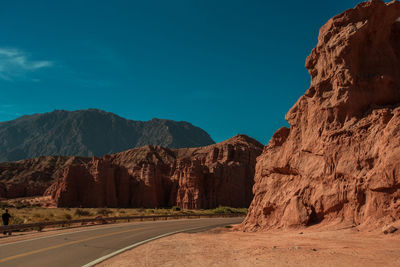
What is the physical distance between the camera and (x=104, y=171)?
7344 centimetres

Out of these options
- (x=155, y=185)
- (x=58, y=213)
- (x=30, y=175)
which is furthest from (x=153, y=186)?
(x=30, y=175)

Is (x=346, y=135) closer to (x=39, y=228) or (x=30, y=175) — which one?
(x=39, y=228)

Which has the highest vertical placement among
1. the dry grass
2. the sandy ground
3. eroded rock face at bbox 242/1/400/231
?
eroded rock face at bbox 242/1/400/231

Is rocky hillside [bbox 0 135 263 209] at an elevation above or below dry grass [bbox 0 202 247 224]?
above

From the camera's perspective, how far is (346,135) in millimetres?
15133

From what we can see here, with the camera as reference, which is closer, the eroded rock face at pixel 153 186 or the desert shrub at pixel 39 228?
the desert shrub at pixel 39 228

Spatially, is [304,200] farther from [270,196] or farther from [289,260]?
[289,260]

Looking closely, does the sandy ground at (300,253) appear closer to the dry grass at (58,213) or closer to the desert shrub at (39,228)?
the desert shrub at (39,228)

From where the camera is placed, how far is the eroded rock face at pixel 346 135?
518 inches

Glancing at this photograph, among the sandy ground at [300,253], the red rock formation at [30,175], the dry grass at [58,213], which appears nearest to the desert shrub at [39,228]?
the dry grass at [58,213]

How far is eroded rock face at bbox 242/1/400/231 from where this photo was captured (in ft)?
43.2

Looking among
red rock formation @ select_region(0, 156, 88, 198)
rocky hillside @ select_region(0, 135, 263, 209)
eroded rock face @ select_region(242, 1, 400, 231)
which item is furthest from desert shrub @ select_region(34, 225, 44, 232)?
red rock formation @ select_region(0, 156, 88, 198)

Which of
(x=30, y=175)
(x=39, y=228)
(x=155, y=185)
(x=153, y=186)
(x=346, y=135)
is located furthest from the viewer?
(x=30, y=175)

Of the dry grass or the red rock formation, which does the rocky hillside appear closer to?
the red rock formation
